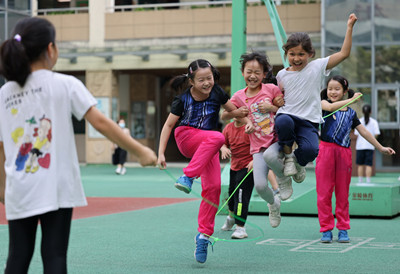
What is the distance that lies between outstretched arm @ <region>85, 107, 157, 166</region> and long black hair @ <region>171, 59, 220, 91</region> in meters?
2.96

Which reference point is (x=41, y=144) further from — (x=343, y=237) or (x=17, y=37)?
(x=343, y=237)

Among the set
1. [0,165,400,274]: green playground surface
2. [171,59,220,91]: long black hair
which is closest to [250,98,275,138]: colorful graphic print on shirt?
[171,59,220,91]: long black hair

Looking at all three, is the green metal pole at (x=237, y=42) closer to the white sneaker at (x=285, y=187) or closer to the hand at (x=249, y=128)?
the white sneaker at (x=285, y=187)

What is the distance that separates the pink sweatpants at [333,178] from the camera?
8062mm

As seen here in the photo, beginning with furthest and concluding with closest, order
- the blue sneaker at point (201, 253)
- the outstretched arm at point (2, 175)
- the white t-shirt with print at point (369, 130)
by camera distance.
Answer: the white t-shirt with print at point (369, 130) → the blue sneaker at point (201, 253) → the outstretched arm at point (2, 175)

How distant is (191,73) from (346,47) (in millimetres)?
1442

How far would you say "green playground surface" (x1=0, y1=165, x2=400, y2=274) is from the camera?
6.18 meters

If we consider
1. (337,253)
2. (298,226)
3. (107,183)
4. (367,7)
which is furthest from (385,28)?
(337,253)

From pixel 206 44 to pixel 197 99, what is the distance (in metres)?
23.0

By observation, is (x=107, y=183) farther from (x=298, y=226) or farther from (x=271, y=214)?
(x=271, y=214)

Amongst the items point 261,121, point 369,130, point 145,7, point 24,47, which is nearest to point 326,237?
point 261,121

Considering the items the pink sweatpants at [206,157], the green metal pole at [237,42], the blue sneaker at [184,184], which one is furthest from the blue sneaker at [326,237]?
the green metal pole at [237,42]

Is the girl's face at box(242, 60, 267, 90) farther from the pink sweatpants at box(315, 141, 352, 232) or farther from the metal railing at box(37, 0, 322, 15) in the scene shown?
the metal railing at box(37, 0, 322, 15)

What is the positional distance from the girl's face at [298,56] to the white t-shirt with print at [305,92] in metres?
0.06
